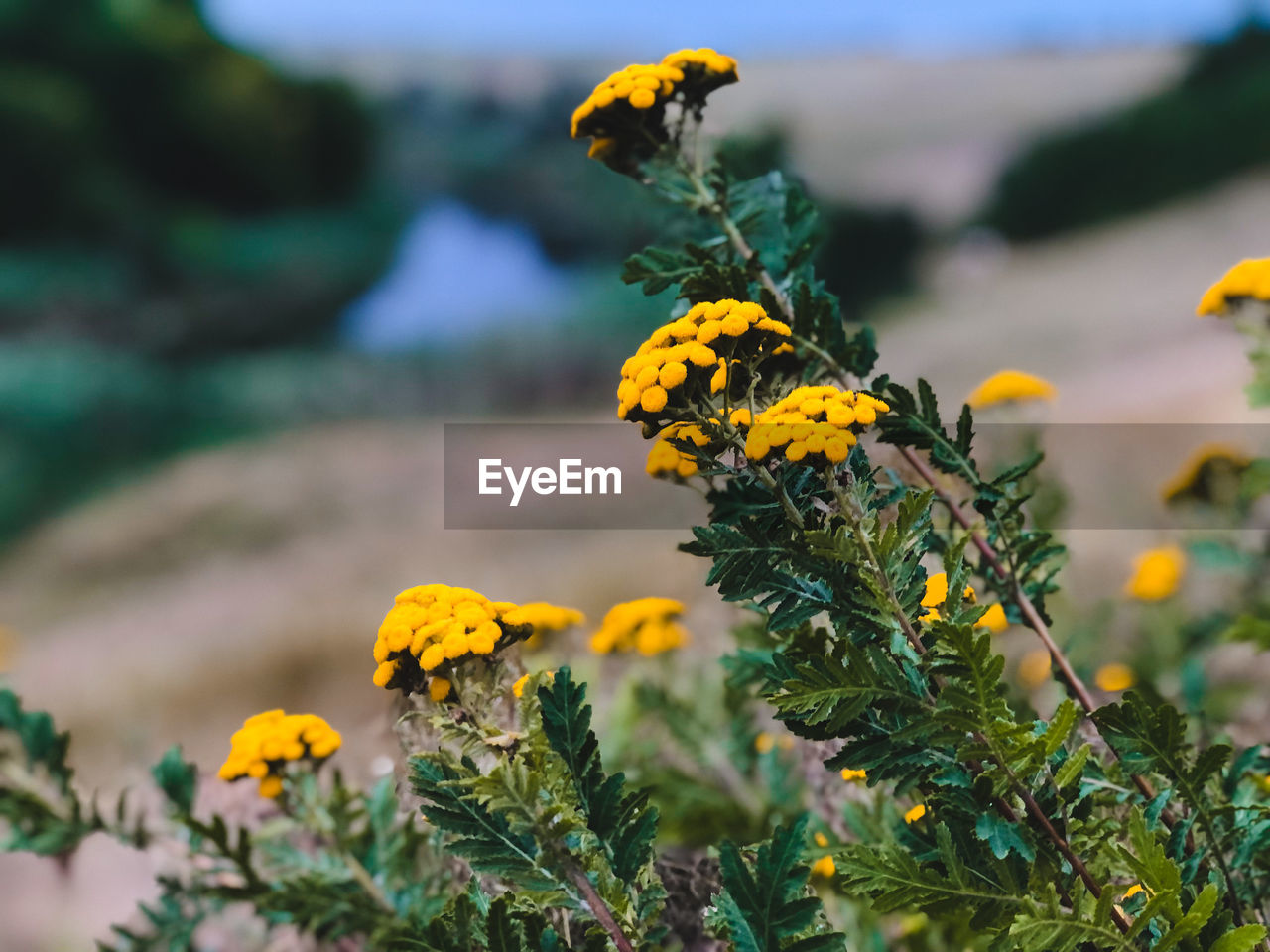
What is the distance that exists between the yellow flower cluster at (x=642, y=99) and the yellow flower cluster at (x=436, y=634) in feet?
1.56

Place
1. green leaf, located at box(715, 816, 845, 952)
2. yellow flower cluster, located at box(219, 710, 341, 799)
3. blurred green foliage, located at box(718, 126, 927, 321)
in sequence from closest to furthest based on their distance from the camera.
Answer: green leaf, located at box(715, 816, 845, 952)
yellow flower cluster, located at box(219, 710, 341, 799)
blurred green foliage, located at box(718, 126, 927, 321)

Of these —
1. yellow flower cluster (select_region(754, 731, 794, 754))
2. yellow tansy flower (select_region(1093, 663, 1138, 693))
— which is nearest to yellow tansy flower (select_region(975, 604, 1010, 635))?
yellow tansy flower (select_region(1093, 663, 1138, 693))

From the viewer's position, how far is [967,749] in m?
0.59

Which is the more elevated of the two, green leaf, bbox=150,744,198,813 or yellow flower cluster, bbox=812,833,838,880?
green leaf, bbox=150,744,198,813

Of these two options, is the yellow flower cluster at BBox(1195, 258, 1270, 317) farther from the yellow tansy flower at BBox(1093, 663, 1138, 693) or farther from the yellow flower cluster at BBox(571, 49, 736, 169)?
the yellow flower cluster at BBox(571, 49, 736, 169)

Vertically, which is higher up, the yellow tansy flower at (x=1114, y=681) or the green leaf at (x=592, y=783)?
the yellow tansy flower at (x=1114, y=681)

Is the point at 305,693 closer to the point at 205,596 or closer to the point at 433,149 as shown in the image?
the point at 205,596

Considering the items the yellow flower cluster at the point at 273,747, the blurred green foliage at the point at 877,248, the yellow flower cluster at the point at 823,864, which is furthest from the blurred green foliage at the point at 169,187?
the yellow flower cluster at the point at 823,864

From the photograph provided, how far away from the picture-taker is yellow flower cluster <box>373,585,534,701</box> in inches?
26.7

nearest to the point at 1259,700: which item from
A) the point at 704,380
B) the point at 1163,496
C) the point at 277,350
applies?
the point at 1163,496

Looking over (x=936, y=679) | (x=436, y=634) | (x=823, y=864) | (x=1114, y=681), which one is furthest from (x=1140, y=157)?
(x=436, y=634)

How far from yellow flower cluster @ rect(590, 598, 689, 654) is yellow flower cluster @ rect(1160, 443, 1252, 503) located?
96 cm

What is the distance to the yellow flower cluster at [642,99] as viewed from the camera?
900 mm

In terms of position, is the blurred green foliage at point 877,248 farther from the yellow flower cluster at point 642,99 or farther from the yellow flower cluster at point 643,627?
the yellow flower cluster at point 642,99
